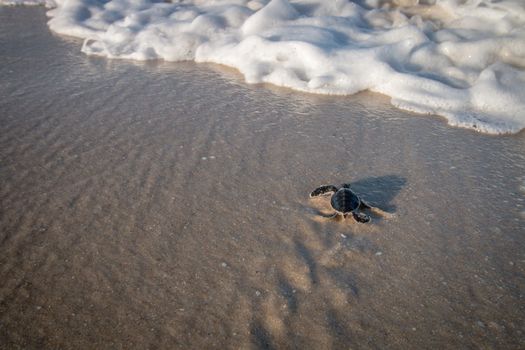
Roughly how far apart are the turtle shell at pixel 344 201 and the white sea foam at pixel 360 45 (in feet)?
6.62

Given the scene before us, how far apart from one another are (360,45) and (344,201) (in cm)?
346

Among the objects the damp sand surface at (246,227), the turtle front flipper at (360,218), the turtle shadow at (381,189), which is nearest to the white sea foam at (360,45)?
the damp sand surface at (246,227)

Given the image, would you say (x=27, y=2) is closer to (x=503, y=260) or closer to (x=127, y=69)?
(x=127, y=69)

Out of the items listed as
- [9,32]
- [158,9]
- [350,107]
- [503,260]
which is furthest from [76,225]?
[158,9]

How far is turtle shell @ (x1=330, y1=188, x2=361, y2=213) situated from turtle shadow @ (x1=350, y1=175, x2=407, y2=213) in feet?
0.83

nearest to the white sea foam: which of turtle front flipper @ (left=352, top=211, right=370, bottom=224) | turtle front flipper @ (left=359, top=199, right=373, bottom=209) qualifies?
turtle front flipper @ (left=359, top=199, right=373, bottom=209)

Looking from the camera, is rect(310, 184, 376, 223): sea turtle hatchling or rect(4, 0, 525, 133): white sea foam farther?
rect(4, 0, 525, 133): white sea foam

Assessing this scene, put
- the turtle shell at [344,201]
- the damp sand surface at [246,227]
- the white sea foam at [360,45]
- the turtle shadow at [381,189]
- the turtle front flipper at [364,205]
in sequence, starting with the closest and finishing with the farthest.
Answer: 1. the damp sand surface at [246,227]
2. the turtle shell at [344,201]
3. the turtle front flipper at [364,205]
4. the turtle shadow at [381,189]
5. the white sea foam at [360,45]

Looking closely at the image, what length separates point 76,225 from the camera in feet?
7.43

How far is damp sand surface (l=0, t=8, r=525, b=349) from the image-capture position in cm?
173

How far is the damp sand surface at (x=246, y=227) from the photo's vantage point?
1732 mm

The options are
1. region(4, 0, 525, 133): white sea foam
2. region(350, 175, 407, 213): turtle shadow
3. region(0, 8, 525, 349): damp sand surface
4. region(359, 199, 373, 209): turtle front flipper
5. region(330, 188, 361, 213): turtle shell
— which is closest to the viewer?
region(0, 8, 525, 349): damp sand surface

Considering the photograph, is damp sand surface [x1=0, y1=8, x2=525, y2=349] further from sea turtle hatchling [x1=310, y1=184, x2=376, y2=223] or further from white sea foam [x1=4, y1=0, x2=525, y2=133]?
white sea foam [x1=4, y1=0, x2=525, y2=133]

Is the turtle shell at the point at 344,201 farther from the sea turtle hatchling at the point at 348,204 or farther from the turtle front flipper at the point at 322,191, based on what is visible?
the turtle front flipper at the point at 322,191
